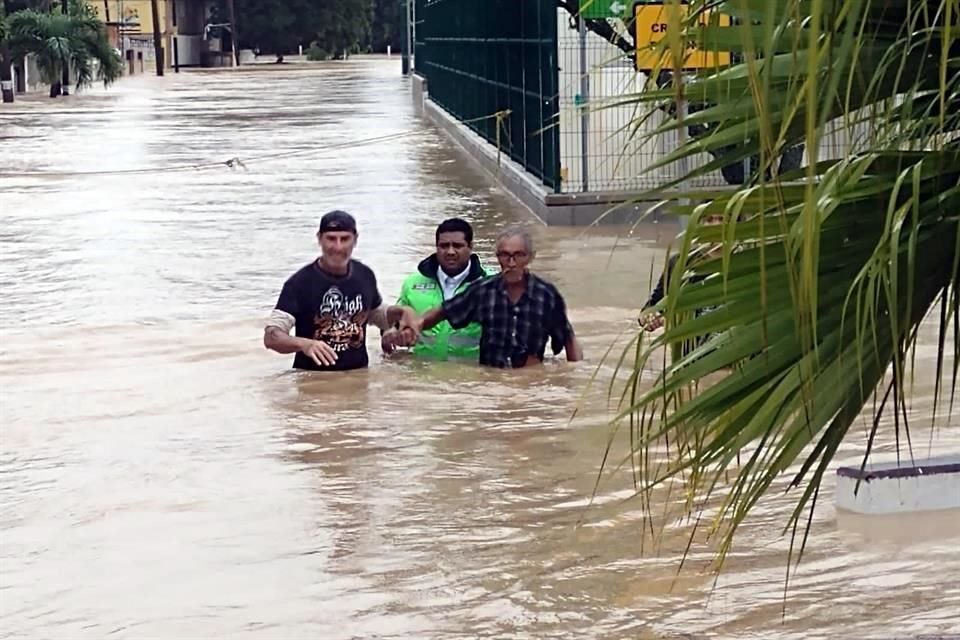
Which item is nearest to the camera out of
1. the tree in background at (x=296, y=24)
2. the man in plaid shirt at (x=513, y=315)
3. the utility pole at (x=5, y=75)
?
the man in plaid shirt at (x=513, y=315)

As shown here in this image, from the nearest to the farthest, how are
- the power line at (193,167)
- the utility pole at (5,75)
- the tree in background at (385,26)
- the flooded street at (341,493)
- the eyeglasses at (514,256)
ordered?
the flooded street at (341,493), the eyeglasses at (514,256), the power line at (193,167), the utility pole at (5,75), the tree in background at (385,26)

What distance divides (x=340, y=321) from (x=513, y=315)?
96 centimetres

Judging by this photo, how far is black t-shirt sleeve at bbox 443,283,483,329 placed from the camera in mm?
9773

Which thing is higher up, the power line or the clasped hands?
the clasped hands

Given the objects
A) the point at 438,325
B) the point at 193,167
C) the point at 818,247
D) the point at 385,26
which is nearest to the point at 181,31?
the point at 385,26

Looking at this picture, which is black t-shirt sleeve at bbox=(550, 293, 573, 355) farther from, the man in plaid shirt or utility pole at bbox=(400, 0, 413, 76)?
utility pole at bbox=(400, 0, 413, 76)

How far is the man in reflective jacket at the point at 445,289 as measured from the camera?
32.6ft

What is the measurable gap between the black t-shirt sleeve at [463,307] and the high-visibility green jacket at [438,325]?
Result: 125 millimetres

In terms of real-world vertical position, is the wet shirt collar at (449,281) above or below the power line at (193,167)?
above

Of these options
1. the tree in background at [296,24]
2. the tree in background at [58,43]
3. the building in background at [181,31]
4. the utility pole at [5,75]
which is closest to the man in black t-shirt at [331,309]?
the utility pole at [5,75]

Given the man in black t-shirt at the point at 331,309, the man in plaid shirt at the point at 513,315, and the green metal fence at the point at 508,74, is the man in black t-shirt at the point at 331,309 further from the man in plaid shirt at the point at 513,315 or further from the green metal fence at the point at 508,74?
the green metal fence at the point at 508,74

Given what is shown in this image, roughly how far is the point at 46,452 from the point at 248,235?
29.7ft

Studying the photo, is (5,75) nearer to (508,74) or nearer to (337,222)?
(508,74)

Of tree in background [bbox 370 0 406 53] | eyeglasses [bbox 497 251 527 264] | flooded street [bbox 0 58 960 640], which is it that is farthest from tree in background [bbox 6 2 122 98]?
tree in background [bbox 370 0 406 53]
